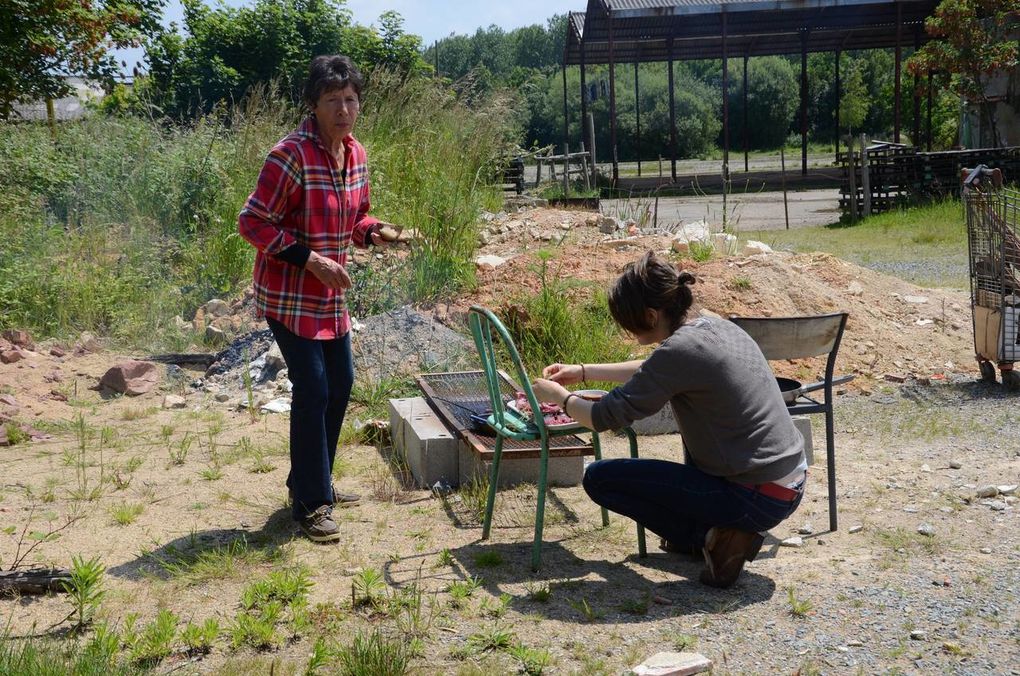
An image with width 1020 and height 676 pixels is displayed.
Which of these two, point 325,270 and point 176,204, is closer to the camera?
point 325,270

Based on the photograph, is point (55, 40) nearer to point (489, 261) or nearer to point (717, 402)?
point (489, 261)

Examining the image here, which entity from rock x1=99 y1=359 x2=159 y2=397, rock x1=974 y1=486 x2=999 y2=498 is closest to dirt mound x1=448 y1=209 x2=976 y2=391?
rock x1=99 y1=359 x2=159 y2=397

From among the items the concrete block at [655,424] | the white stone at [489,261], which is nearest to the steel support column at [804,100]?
the white stone at [489,261]

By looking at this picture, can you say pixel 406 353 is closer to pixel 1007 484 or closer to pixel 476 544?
pixel 476 544

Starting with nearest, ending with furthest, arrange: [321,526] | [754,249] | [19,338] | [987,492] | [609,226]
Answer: [321,526] < [987,492] < [19,338] < [754,249] < [609,226]

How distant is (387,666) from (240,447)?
3.17 m

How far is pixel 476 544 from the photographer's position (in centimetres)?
438

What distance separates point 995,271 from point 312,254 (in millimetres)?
5133

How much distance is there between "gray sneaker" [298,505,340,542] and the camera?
14.2ft

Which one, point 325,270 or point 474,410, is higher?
point 325,270

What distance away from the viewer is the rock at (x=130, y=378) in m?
7.39

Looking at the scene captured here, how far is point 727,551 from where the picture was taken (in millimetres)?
3742

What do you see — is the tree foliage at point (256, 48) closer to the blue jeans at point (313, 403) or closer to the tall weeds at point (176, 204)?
the tall weeds at point (176, 204)

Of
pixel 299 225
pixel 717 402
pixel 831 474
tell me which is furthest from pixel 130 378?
pixel 717 402
